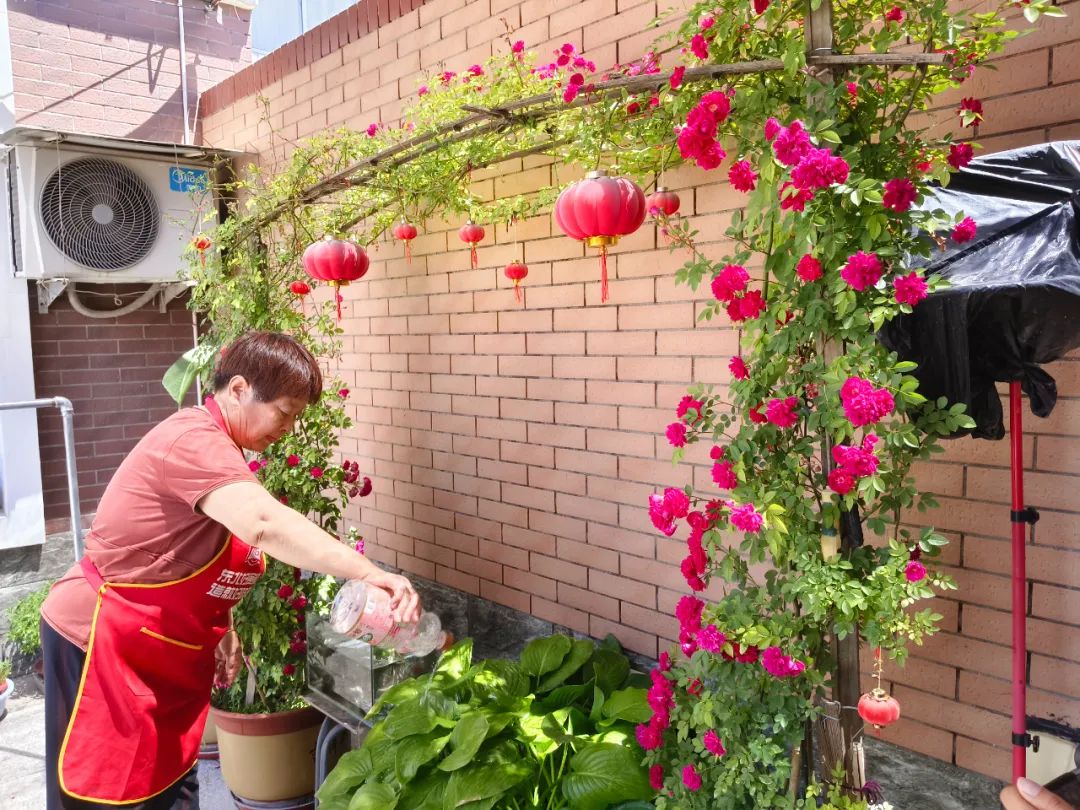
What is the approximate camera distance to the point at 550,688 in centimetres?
285

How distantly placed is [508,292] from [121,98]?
3.83 m

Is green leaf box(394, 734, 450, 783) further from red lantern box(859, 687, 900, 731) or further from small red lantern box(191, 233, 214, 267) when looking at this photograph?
small red lantern box(191, 233, 214, 267)

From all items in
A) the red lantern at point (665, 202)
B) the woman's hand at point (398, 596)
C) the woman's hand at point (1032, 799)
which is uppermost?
the red lantern at point (665, 202)

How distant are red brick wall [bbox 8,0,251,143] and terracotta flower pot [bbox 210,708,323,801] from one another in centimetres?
422

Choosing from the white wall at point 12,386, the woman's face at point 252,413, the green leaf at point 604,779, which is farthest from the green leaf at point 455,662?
the white wall at point 12,386

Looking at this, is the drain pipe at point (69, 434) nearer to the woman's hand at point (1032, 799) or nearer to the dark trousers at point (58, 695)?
the dark trousers at point (58, 695)

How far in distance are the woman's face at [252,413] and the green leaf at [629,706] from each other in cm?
134

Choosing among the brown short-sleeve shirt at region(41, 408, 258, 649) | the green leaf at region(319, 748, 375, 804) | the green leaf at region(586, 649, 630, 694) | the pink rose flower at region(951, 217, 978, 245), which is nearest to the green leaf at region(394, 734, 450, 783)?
the green leaf at region(319, 748, 375, 804)

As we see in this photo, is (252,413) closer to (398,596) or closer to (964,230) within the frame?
(398,596)

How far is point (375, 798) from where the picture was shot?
2430 mm

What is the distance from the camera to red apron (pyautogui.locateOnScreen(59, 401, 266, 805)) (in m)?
2.26

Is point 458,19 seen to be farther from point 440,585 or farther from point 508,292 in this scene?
point 440,585

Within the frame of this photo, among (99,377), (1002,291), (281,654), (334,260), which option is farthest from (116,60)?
(1002,291)

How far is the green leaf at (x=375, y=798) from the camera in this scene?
2398 mm
